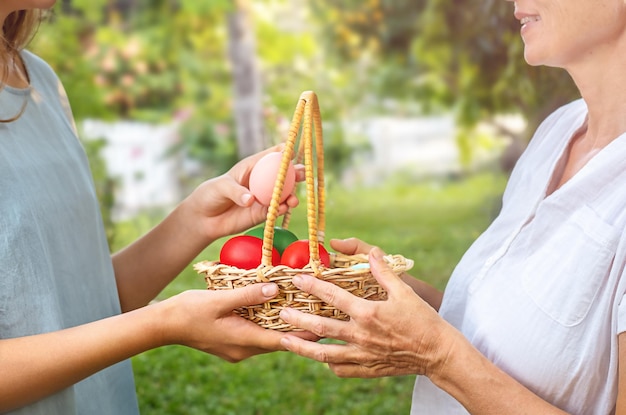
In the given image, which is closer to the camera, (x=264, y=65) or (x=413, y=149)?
(x=264, y=65)

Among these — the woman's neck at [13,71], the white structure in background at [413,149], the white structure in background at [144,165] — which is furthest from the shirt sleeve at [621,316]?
the white structure in background at [413,149]

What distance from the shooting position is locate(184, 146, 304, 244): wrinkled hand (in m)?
2.00

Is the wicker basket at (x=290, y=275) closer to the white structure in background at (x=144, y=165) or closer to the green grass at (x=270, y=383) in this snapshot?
the green grass at (x=270, y=383)

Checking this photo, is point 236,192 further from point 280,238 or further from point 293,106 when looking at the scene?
point 293,106

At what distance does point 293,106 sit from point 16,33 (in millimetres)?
4670

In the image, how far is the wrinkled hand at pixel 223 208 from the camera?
6.55ft

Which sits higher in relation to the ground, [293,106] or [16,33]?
[16,33]

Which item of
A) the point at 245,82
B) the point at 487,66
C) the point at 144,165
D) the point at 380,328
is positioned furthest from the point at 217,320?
the point at 144,165

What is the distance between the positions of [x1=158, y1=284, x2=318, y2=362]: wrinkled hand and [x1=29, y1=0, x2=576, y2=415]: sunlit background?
3.75 metres

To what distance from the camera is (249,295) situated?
1560 millimetres

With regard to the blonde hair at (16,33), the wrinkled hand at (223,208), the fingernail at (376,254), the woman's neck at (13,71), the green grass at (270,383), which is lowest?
the green grass at (270,383)

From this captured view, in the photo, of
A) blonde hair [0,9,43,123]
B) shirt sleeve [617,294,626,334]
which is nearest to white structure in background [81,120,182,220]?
blonde hair [0,9,43,123]

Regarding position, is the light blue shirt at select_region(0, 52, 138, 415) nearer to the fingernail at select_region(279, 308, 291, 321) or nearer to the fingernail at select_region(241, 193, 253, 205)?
the fingernail at select_region(241, 193, 253, 205)

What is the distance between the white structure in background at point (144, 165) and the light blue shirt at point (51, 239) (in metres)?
5.88
